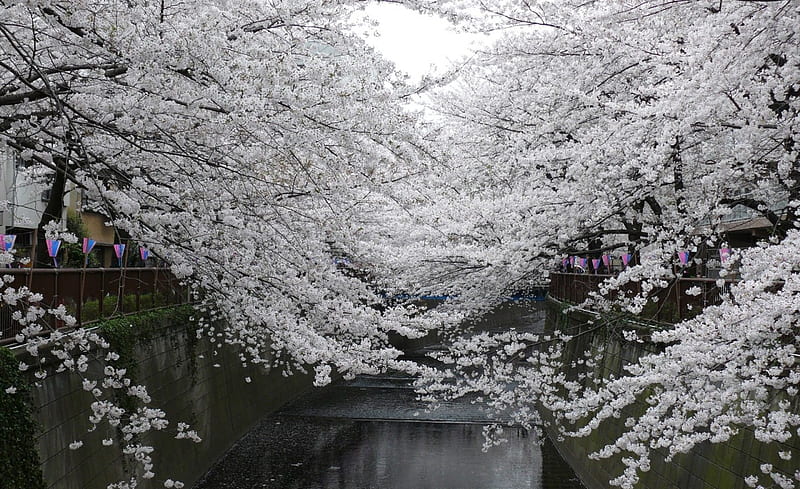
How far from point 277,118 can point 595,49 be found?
4861mm

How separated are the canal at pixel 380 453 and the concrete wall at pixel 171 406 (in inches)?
21.4

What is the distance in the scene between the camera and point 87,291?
34.3 feet

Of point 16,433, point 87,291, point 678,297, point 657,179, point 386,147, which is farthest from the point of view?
point 87,291

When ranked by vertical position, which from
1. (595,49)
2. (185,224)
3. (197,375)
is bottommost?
(197,375)

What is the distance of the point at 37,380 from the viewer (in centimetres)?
816

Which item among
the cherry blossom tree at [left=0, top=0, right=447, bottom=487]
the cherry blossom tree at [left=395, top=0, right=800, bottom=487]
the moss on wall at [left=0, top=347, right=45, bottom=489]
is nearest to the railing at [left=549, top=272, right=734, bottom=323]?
the cherry blossom tree at [left=395, top=0, right=800, bottom=487]

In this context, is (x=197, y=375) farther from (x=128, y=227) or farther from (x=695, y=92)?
(x=695, y=92)

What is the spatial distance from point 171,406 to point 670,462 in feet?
26.5

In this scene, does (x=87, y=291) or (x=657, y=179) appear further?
(x=87, y=291)

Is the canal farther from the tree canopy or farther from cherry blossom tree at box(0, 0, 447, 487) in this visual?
cherry blossom tree at box(0, 0, 447, 487)

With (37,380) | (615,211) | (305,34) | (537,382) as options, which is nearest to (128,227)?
(305,34)

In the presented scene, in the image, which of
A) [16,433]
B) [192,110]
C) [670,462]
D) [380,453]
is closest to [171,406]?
[380,453]

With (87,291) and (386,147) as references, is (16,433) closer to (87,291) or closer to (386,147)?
(87,291)

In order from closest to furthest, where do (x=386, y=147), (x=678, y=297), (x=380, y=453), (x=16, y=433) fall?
(x=386, y=147)
(x=16, y=433)
(x=678, y=297)
(x=380, y=453)
